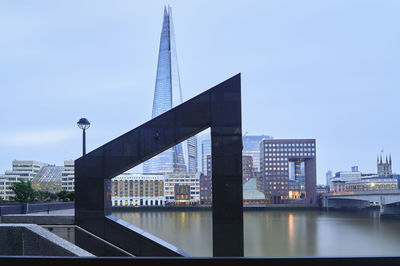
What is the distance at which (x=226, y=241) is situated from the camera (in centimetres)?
870

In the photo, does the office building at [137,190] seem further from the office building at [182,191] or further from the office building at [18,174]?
the office building at [18,174]

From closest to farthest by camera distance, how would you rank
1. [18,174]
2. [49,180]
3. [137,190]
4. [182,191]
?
[49,180] < [18,174] < [137,190] < [182,191]

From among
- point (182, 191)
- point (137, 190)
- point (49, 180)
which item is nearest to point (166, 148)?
point (49, 180)

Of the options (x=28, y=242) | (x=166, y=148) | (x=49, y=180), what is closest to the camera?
(x=28, y=242)

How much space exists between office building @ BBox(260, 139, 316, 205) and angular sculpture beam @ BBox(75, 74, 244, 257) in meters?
122

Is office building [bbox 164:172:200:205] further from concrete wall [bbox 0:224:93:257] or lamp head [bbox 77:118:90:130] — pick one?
concrete wall [bbox 0:224:93:257]

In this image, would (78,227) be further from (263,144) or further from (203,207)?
(263,144)

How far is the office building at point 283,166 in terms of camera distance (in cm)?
12656

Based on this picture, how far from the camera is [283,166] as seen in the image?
130625mm

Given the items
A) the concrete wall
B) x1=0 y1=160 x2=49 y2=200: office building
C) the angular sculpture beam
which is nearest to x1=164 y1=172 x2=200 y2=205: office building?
x1=0 y1=160 x2=49 y2=200: office building

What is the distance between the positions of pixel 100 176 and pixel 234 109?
4.96 meters

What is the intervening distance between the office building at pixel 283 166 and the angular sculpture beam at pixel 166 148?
122 metres

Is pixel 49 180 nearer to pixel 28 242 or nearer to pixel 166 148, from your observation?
pixel 166 148

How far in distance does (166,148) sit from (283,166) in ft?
418
